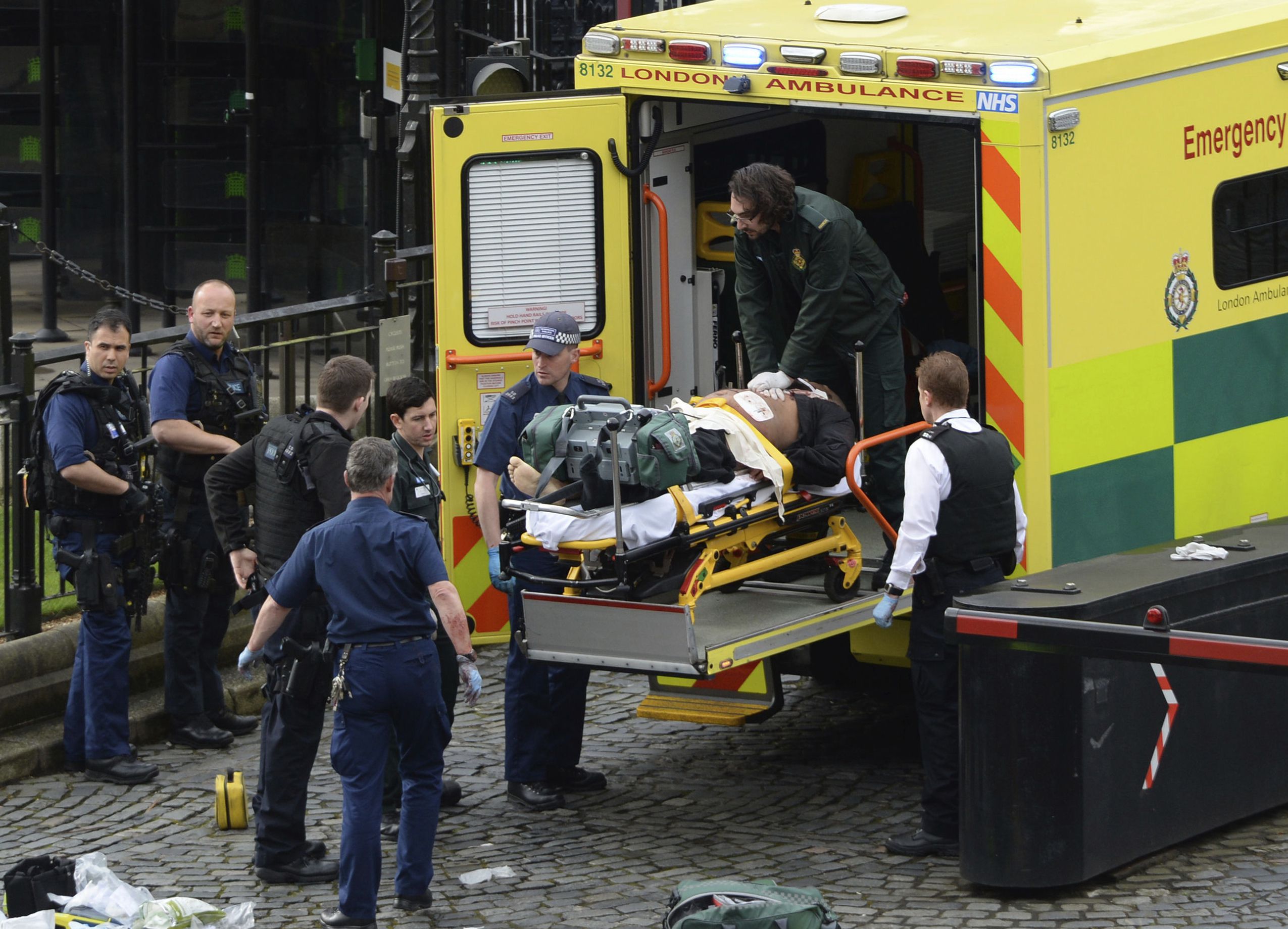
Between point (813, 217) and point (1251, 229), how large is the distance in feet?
5.97

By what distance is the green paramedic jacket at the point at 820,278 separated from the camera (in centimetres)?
742

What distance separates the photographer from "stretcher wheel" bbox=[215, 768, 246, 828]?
7277 millimetres

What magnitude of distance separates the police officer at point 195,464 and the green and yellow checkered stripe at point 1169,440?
3353mm

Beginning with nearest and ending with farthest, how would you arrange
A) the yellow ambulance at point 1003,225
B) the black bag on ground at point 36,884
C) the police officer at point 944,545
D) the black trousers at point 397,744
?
the black bag on ground at point 36,884
the police officer at point 944,545
the yellow ambulance at point 1003,225
the black trousers at point 397,744

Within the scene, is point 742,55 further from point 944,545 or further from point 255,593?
point 255,593

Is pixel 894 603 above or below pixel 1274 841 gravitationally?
above

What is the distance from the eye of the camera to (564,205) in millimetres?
7969

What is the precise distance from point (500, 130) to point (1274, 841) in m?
4.01

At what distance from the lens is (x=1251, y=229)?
25.6 ft

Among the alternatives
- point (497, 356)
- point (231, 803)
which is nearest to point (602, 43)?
point (497, 356)

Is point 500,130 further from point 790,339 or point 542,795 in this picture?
point 542,795

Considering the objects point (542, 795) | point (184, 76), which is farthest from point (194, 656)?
point (184, 76)

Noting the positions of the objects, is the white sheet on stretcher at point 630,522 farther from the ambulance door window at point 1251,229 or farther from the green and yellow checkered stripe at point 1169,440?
the ambulance door window at point 1251,229

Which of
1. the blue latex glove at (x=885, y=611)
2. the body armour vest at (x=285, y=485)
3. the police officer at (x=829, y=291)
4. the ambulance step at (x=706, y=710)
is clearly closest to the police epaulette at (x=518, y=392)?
the body armour vest at (x=285, y=485)
